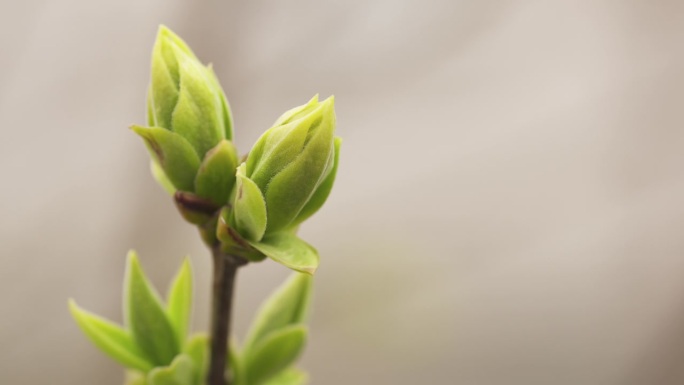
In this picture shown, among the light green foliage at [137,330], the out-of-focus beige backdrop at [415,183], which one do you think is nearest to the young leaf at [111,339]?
the light green foliage at [137,330]

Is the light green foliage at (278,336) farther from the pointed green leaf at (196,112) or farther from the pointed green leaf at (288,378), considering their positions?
the pointed green leaf at (196,112)

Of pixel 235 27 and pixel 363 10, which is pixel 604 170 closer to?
pixel 363 10

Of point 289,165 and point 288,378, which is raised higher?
point 289,165

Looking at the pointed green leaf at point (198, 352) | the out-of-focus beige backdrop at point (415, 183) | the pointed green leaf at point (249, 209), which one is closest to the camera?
the pointed green leaf at point (249, 209)

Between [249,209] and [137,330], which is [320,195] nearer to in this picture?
[249,209]

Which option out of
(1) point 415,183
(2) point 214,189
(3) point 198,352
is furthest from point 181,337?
(1) point 415,183

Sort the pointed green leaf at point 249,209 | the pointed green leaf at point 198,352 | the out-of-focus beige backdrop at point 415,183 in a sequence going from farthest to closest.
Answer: the out-of-focus beige backdrop at point 415,183 → the pointed green leaf at point 198,352 → the pointed green leaf at point 249,209
